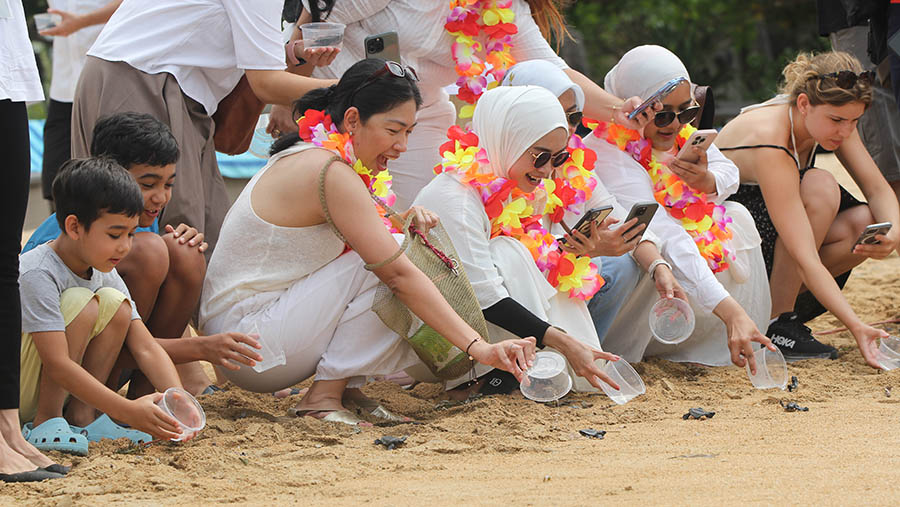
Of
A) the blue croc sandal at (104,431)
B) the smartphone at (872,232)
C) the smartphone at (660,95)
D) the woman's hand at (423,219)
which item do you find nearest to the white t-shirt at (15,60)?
the blue croc sandal at (104,431)

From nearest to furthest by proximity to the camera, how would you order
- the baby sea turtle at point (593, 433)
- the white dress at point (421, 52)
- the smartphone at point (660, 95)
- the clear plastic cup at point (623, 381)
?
the baby sea turtle at point (593, 433) → the clear plastic cup at point (623, 381) → the smartphone at point (660, 95) → the white dress at point (421, 52)

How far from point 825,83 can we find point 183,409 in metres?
2.98

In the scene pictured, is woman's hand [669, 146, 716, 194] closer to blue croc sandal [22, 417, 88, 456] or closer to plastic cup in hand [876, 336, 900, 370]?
plastic cup in hand [876, 336, 900, 370]

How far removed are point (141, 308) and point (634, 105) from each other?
6.85ft

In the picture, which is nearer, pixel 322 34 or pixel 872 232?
pixel 322 34

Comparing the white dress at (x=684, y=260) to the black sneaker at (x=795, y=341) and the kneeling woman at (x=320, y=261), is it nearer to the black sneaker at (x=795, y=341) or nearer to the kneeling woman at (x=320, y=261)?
the black sneaker at (x=795, y=341)

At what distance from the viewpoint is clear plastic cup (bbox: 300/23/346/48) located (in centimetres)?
407

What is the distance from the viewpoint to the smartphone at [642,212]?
13.2 feet

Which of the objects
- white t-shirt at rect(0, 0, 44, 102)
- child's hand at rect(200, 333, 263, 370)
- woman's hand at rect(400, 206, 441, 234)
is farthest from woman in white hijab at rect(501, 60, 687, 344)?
white t-shirt at rect(0, 0, 44, 102)

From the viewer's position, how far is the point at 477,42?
473 centimetres

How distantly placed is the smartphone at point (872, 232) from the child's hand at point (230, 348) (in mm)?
2644

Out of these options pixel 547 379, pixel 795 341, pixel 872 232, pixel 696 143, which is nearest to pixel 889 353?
pixel 795 341

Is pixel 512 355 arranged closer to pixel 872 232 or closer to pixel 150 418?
pixel 150 418

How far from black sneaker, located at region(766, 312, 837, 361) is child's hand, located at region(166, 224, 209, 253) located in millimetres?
2425
